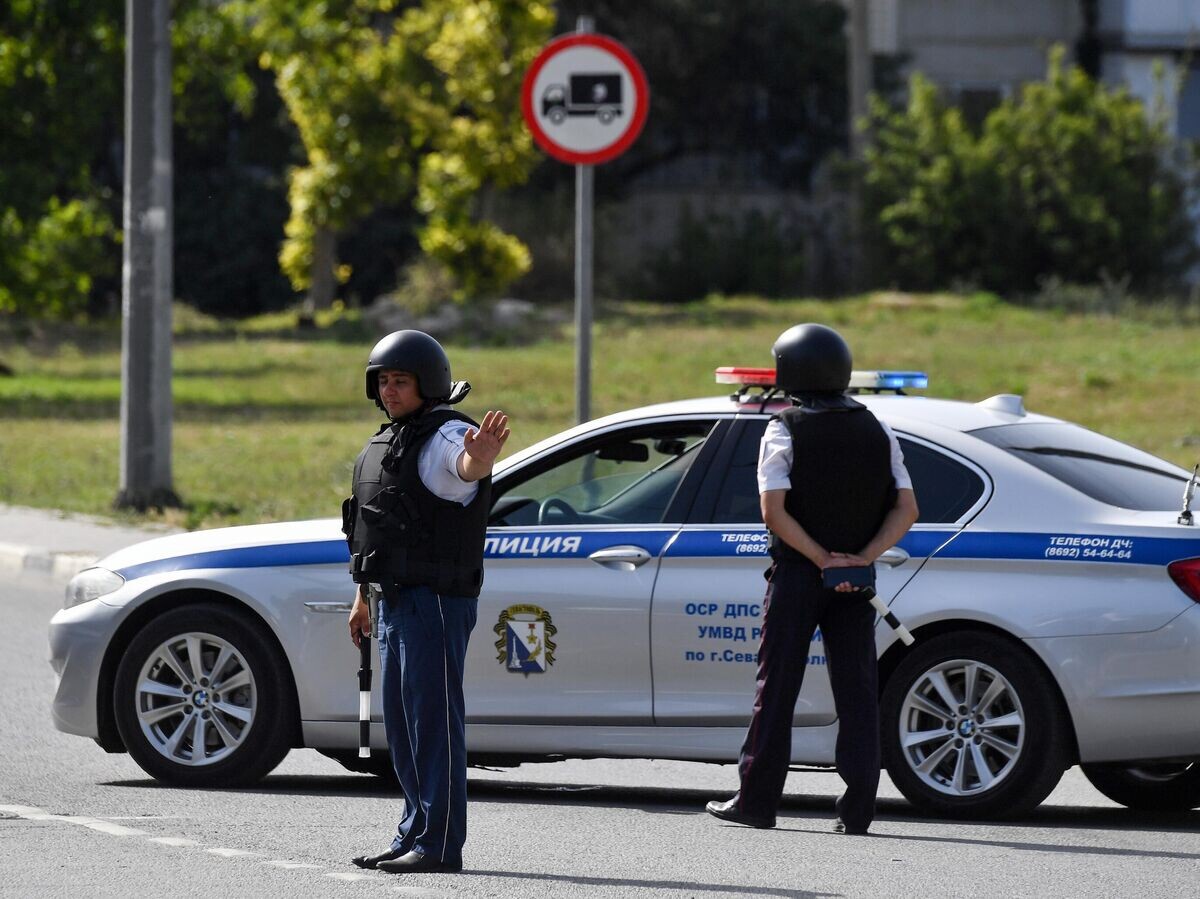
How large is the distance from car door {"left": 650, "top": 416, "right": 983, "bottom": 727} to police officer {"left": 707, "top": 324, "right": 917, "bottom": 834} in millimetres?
525

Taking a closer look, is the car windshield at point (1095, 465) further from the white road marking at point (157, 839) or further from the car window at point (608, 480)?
the white road marking at point (157, 839)

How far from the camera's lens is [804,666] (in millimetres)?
6711

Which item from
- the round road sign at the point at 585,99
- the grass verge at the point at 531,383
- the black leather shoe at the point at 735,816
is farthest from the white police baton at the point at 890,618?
the grass verge at the point at 531,383

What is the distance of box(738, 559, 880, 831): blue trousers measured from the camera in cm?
668

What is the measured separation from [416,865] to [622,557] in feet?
5.76

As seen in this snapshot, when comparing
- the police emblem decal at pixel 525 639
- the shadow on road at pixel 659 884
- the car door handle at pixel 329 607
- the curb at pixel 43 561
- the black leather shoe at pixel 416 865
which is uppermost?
the car door handle at pixel 329 607

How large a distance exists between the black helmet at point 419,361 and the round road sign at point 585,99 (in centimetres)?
535

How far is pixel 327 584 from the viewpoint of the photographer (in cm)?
764

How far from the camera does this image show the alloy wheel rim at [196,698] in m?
7.71

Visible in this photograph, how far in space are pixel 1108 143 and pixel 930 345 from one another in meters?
9.17

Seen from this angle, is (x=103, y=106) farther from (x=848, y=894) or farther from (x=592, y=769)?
(x=848, y=894)

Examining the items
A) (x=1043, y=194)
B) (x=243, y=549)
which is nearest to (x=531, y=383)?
(x=1043, y=194)

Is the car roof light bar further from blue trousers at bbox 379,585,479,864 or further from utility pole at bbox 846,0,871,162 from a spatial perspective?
utility pole at bbox 846,0,871,162

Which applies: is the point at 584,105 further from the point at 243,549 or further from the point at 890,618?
the point at 890,618
